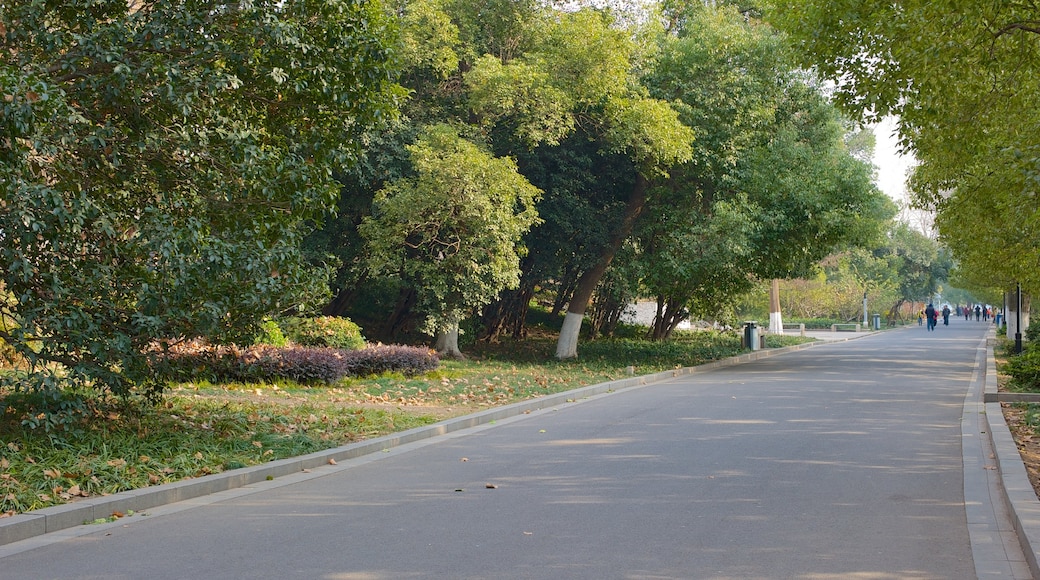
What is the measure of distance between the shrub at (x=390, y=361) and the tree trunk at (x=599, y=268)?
8329 mm

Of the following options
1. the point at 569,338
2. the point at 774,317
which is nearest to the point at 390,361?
the point at 569,338

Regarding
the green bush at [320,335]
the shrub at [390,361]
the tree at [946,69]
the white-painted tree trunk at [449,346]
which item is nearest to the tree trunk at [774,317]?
the white-painted tree trunk at [449,346]

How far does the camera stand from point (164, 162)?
1058cm

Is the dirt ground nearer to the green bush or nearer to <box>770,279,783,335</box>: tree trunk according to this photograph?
the green bush

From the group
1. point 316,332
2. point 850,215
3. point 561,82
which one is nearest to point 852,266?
point 850,215

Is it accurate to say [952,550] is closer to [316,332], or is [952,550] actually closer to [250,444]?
[250,444]

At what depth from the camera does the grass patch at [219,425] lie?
845 cm

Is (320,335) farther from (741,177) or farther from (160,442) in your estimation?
(741,177)

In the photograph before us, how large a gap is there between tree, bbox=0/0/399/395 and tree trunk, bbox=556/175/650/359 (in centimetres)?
1694

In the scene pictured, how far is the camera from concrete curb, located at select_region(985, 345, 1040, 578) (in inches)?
252

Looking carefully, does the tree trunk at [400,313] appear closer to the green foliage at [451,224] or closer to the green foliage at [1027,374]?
the green foliage at [451,224]

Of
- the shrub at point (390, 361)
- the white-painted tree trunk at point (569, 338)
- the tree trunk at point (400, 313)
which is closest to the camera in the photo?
the shrub at point (390, 361)

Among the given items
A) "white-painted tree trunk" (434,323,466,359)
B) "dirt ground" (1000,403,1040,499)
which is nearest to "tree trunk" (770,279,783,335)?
"white-painted tree trunk" (434,323,466,359)

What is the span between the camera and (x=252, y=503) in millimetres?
8477
